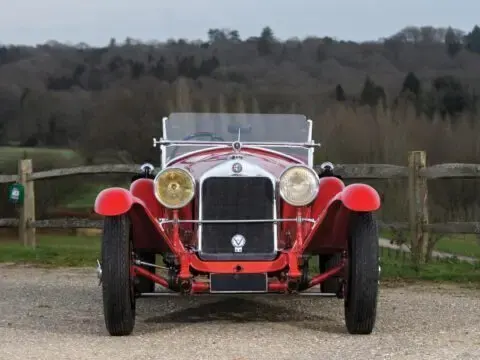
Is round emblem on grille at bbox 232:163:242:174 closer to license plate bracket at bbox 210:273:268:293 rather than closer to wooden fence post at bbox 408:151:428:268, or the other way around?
license plate bracket at bbox 210:273:268:293

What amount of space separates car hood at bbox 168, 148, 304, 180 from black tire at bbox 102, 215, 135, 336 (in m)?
0.91

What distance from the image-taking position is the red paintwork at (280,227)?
5957 mm

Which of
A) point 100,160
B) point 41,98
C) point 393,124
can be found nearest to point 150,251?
point 100,160

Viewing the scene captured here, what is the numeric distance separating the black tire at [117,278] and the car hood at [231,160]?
91 cm

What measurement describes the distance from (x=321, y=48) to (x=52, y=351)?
46390 mm

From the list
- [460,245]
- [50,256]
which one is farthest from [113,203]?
[460,245]

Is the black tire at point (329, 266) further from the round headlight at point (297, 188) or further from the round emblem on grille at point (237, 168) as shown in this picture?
the round emblem on grille at point (237, 168)

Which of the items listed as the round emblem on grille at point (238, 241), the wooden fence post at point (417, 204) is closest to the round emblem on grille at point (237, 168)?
the round emblem on grille at point (238, 241)

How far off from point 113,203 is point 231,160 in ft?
3.76

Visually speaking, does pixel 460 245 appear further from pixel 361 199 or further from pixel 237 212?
pixel 361 199

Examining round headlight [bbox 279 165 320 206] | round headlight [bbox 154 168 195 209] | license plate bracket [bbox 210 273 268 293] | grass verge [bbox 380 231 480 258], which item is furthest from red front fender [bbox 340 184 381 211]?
grass verge [bbox 380 231 480 258]

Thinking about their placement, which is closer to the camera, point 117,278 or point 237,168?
point 117,278

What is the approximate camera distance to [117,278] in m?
5.82

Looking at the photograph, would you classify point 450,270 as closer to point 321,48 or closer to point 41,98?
point 41,98
